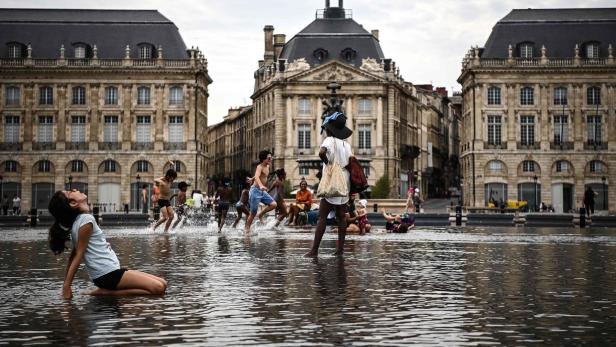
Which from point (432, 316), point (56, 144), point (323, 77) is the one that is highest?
point (323, 77)

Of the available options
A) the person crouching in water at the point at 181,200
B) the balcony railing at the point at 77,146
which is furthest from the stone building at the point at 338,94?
the person crouching in water at the point at 181,200

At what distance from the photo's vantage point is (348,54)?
89.8 metres

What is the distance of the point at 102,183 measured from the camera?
78875 millimetres

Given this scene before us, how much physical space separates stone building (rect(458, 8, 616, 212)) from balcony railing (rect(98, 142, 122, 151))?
28.1 metres

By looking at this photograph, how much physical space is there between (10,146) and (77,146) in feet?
17.1

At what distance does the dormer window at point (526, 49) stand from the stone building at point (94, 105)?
85.4 ft

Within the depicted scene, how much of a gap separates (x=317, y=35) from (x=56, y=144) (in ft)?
84.3

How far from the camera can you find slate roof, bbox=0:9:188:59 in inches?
3140

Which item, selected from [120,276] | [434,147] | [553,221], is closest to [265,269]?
[120,276]

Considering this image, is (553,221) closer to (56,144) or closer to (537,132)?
(537,132)

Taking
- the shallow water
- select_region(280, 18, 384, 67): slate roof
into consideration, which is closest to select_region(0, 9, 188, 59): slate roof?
select_region(280, 18, 384, 67): slate roof

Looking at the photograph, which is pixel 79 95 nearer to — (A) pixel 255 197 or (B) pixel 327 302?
(A) pixel 255 197

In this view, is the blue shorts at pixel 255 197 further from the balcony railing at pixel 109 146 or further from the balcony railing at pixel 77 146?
the balcony railing at pixel 77 146

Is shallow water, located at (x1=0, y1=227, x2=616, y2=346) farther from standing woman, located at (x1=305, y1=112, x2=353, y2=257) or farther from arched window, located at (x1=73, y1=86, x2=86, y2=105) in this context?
arched window, located at (x1=73, y1=86, x2=86, y2=105)
